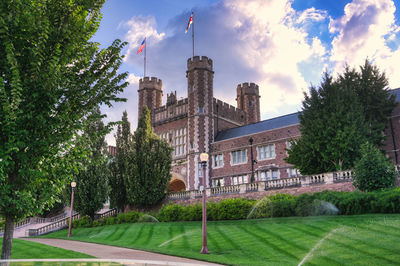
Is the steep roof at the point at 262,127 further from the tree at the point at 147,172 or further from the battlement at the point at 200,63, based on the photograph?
the tree at the point at 147,172

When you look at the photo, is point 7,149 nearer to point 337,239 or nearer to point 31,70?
point 31,70

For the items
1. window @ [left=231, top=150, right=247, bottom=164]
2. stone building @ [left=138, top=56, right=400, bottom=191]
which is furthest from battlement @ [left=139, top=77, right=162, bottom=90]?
window @ [left=231, top=150, right=247, bottom=164]

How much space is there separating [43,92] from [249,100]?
153ft

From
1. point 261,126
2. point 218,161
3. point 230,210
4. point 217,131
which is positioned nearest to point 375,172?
point 230,210

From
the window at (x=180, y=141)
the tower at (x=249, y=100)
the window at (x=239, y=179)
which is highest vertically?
the tower at (x=249, y=100)

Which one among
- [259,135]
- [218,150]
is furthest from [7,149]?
[218,150]

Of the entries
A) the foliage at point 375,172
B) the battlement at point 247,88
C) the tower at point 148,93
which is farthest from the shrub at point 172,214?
the battlement at point 247,88

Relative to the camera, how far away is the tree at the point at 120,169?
3656cm

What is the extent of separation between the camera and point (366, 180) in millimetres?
21625

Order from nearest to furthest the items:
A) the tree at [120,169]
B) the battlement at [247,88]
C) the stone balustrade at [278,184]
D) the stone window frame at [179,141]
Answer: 1. the stone balustrade at [278,184]
2. the tree at [120,169]
3. the stone window frame at [179,141]
4. the battlement at [247,88]

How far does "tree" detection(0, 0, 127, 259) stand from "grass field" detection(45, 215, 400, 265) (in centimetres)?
684

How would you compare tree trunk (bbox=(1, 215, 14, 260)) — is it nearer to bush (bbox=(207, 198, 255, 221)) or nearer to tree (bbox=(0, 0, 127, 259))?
tree (bbox=(0, 0, 127, 259))

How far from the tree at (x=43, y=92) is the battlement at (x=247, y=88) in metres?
45.0

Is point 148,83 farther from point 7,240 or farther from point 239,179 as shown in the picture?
point 7,240
